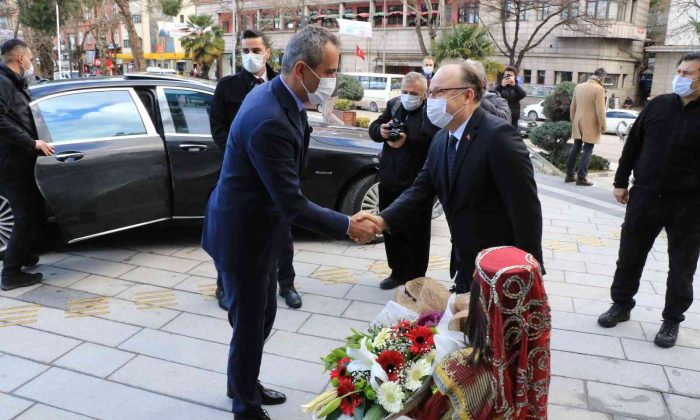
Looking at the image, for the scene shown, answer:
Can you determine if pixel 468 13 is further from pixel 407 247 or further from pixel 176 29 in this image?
pixel 407 247

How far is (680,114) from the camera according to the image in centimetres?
371

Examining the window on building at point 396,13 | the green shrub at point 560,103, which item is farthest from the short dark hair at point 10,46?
the window on building at point 396,13

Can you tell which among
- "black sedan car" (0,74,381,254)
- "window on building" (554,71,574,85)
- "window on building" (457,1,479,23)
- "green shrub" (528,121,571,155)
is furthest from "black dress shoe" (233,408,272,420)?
"window on building" (554,71,574,85)

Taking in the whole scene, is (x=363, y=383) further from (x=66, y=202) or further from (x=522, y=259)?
(x=66, y=202)

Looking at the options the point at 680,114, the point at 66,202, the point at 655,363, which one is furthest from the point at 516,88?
the point at 66,202

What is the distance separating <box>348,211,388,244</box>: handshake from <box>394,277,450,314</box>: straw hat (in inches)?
14.9

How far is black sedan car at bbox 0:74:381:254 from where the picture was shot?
15.4 ft

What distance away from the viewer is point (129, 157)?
16.1ft

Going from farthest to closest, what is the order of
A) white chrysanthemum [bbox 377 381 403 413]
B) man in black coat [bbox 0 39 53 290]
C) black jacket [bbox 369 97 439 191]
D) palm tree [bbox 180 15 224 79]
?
palm tree [bbox 180 15 224 79], black jacket [bbox 369 97 439 191], man in black coat [bbox 0 39 53 290], white chrysanthemum [bbox 377 381 403 413]

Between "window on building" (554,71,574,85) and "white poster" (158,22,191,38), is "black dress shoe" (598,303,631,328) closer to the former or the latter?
"white poster" (158,22,191,38)

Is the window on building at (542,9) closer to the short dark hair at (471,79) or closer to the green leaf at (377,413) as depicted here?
the short dark hair at (471,79)

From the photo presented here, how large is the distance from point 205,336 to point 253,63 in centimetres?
200

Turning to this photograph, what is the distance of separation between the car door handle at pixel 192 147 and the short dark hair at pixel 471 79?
3.07 m

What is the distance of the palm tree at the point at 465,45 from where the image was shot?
2086 centimetres
